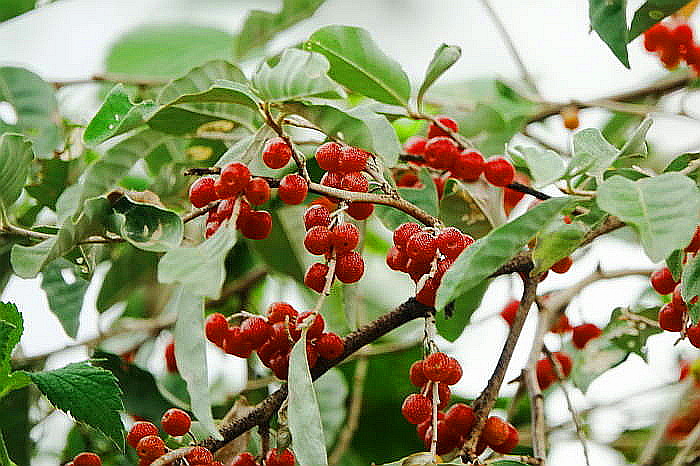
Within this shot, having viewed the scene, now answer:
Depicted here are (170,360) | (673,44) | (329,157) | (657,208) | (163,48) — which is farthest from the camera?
(163,48)

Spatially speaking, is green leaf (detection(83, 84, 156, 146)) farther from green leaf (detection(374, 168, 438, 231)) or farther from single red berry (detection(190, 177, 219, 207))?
green leaf (detection(374, 168, 438, 231))

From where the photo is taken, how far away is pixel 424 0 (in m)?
2.52

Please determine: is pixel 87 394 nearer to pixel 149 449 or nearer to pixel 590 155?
pixel 149 449

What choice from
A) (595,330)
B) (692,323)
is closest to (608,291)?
(595,330)

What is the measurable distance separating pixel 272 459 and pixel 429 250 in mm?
144

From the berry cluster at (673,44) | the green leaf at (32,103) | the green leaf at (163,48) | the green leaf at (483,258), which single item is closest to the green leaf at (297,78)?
the green leaf at (483,258)

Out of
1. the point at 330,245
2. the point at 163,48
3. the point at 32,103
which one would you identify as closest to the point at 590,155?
the point at 330,245

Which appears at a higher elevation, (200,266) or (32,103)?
(200,266)

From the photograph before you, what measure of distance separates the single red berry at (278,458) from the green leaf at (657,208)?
0.73ft

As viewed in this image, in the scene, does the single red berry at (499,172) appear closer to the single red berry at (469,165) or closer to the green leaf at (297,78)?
the single red berry at (469,165)

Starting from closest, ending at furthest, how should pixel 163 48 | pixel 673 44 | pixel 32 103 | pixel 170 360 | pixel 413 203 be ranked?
pixel 413 203 → pixel 32 103 → pixel 170 360 → pixel 673 44 → pixel 163 48

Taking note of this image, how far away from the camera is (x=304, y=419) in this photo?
429 millimetres

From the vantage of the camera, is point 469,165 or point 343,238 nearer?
point 343,238

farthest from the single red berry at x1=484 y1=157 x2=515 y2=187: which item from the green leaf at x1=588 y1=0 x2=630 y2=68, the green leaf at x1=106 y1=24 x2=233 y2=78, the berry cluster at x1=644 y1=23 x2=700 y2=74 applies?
the green leaf at x1=106 y1=24 x2=233 y2=78
